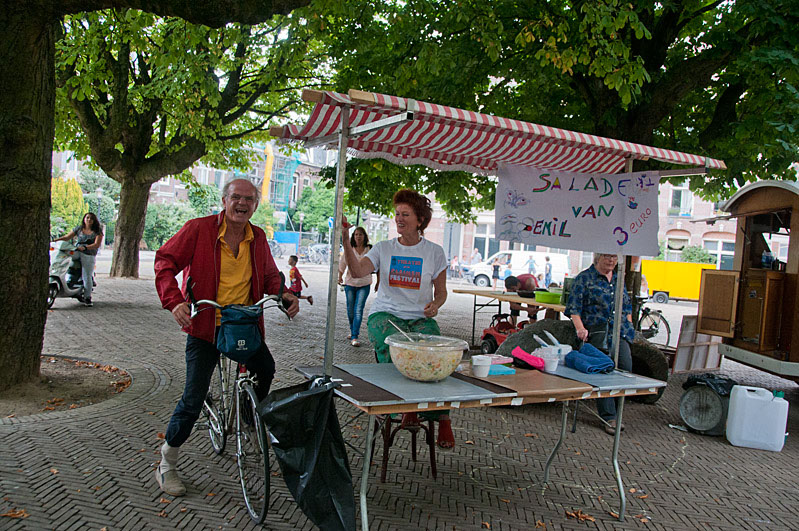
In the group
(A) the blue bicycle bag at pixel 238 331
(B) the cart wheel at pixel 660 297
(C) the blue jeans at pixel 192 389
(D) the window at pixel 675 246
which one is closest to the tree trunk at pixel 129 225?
(C) the blue jeans at pixel 192 389

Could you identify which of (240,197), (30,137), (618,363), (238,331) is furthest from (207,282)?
(618,363)

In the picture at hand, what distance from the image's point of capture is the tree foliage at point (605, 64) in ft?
24.0

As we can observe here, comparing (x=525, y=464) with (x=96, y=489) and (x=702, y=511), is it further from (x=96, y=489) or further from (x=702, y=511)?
(x=96, y=489)

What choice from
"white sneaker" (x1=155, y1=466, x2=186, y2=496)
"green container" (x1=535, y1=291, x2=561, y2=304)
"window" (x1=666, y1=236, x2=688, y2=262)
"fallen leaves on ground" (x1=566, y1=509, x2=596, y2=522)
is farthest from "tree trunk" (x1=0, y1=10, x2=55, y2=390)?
"window" (x1=666, y1=236, x2=688, y2=262)

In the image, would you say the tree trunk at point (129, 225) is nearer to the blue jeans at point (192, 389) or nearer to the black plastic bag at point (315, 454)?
the blue jeans at point (192, 389)

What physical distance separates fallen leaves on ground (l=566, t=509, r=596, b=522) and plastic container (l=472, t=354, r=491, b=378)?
1108mm

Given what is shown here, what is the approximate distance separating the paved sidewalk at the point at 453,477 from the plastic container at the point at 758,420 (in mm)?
160

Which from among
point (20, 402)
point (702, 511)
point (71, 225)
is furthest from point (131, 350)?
point (71, 225)

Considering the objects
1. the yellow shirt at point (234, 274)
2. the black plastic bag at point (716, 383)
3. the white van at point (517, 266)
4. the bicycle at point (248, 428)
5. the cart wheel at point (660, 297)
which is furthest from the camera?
the white van at point (517, 266)

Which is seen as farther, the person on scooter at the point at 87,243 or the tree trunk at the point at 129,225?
the tree trunk at the point at 129,225

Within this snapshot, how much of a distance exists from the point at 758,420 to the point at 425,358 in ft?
14.3

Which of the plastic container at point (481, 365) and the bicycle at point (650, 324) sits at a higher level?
the plastic container at point (481, 365)

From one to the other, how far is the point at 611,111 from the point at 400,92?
3087 millimetres

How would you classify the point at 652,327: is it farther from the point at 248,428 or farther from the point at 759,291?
the point at 248,428
